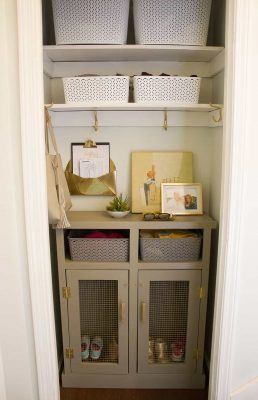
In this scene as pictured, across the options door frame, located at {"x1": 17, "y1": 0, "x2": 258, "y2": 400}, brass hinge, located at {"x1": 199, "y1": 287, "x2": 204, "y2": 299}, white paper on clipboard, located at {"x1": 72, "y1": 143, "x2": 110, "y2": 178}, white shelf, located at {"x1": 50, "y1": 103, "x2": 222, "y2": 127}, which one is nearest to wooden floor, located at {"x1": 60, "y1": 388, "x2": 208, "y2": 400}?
door frame, located at {"x1": 17, "y1": 0, "x2": 258, "y2": 400}

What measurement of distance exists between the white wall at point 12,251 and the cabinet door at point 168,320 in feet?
2.11

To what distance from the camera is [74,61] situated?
187cm

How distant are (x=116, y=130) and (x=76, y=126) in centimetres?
24

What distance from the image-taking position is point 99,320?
1.91m

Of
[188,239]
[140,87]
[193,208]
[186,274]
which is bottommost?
[186,274]

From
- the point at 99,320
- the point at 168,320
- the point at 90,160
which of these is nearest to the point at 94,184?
the point at 90,160

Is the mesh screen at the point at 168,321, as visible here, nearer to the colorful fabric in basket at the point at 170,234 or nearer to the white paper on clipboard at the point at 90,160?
the colorful fabric in basket at the point at 170,234

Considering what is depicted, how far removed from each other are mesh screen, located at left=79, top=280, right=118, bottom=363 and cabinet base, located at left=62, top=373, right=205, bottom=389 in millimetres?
109

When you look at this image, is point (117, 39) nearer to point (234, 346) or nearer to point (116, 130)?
point (116, 130)

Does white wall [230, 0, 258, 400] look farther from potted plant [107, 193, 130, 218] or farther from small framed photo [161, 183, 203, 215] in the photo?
potted plant [107, 193, 130, 218]

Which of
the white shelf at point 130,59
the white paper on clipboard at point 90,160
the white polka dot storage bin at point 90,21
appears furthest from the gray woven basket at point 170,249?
the white polka dot storage bin at point 90,21

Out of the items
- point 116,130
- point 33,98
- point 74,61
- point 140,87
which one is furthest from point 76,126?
point 33,98

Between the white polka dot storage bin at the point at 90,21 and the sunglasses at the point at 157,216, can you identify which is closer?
the white polka dot storage bin at the point at 90,21

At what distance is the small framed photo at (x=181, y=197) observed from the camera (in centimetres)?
193
